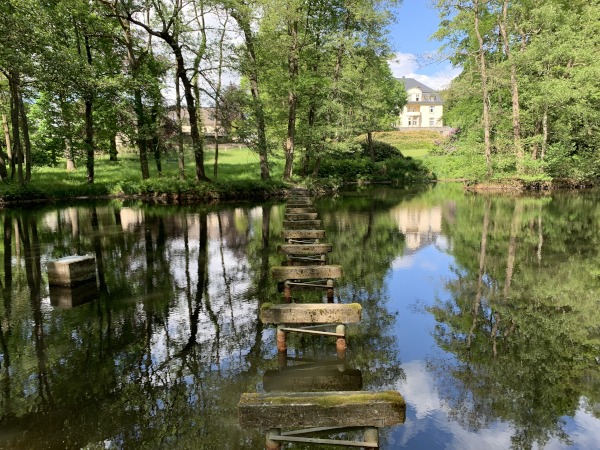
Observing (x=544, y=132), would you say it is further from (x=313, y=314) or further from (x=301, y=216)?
(x=313, y=314)

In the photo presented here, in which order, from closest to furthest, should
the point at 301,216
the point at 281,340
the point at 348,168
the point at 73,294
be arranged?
the point at 281,340, the point at 73,294, the point at 301,216, the point at 348,168

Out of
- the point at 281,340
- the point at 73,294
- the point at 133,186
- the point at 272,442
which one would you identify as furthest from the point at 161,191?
the point at 272,442

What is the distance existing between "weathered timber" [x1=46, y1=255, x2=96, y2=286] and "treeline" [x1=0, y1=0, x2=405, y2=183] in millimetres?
15195

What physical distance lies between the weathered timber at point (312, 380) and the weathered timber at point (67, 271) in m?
5.35

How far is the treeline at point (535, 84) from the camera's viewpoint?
28141 millimetres

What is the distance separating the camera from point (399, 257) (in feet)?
38.0

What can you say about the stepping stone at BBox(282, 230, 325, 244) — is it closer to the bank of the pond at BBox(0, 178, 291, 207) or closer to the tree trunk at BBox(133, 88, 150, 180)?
the bank of the pond at BBox(0, 178, 291, 207)

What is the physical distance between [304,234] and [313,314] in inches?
190

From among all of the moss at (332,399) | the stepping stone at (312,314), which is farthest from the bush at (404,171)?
the moss at (332,399)

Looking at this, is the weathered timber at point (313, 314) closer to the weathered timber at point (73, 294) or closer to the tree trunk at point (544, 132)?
the weathered timber at point (73, 294)

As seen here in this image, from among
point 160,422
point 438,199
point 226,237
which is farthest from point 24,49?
point 438,199

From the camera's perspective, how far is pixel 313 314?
527 centimetres

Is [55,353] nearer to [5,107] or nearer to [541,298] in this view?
[541,298]

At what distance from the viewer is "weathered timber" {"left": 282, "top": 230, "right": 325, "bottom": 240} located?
996 centimetres
